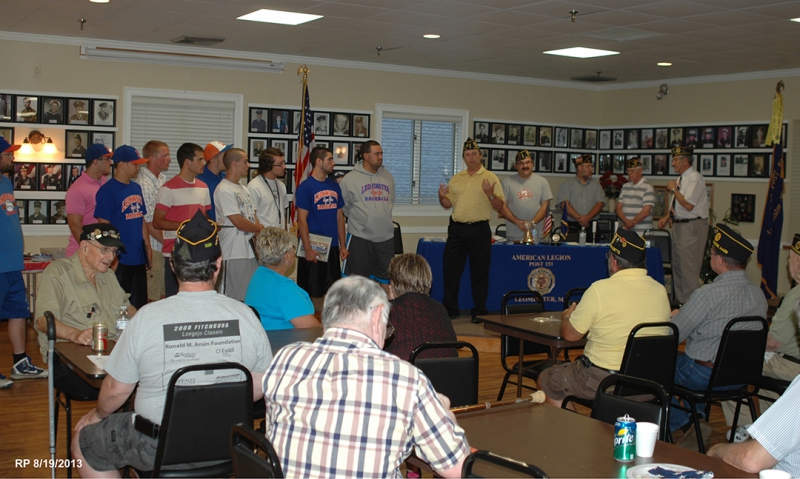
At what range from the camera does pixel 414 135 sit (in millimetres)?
11117

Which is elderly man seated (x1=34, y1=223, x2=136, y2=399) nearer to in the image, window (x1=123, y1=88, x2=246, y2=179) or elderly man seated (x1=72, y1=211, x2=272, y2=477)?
elderly man seated (x1=72, y1=211, x2=272, y2=477)

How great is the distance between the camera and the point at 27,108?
8.65 m

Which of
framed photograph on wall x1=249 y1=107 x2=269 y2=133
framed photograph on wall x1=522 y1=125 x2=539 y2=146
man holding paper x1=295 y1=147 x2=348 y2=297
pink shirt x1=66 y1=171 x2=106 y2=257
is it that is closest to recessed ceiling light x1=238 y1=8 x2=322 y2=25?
man holding paper x1=295 y1=147 x2=348 y2=297

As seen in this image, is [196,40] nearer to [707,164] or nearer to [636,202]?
[636,202]

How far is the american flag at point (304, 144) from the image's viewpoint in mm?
8945

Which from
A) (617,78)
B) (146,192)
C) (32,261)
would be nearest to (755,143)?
(617,78)

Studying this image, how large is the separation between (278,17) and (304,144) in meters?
1.99

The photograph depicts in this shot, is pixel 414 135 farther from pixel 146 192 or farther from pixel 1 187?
pixel 1 187

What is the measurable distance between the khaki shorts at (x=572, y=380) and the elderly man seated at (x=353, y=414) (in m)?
2.06

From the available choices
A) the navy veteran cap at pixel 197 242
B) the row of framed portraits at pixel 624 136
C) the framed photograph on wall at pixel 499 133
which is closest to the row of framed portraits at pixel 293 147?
the row of framed portraits at pixel 624 136

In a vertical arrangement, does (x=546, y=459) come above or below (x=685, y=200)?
below

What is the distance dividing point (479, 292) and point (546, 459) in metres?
5.86

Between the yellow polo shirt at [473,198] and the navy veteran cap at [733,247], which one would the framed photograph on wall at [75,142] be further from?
the navy veteran cap at [733,247]
